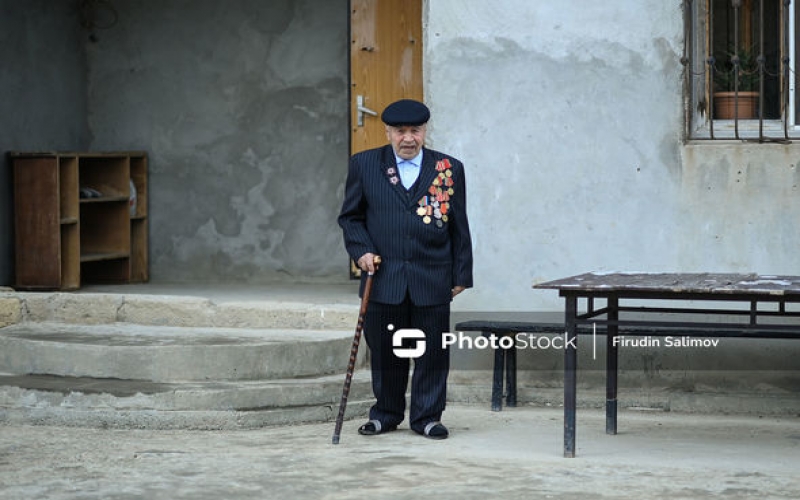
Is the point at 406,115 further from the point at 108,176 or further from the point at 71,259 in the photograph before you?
the point at 108,176

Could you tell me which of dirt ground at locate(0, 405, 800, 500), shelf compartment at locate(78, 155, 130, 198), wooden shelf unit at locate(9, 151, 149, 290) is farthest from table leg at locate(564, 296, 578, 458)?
shelf compartment at locate(78, 155, 130, 198)

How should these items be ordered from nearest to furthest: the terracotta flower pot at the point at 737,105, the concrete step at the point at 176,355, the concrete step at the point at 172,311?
the concrete step at the point at 176,355
the terracotta flower pot at the point at 737,105
the concrete step at the point at 172,311

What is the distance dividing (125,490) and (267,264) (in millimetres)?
4817

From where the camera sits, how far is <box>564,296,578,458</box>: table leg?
647cm

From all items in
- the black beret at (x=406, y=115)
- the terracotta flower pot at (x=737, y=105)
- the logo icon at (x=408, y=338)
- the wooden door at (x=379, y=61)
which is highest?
Result: the wooden door at (x=379, y=61)

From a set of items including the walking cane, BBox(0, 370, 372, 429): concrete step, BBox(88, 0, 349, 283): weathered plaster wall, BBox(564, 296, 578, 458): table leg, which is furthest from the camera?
BBox(88, 0, 349, 283): weathered plaster wall

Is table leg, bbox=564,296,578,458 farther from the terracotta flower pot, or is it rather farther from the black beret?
the terracotta flower pot

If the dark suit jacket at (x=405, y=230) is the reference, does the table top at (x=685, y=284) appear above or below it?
below

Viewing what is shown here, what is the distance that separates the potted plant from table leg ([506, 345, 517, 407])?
1878 millimetres

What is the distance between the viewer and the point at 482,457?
660 centimetres

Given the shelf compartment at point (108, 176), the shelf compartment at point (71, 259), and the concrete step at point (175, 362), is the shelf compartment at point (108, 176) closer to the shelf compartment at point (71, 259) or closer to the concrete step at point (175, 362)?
the shelf compartment at point (71, 259)

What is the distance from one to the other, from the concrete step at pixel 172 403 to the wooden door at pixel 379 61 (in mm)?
2715

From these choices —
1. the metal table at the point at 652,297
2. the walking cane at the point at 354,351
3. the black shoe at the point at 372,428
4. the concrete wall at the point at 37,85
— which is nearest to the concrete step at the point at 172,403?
the black shoe at the point at 372,428

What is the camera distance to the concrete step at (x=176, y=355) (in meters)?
7.84
